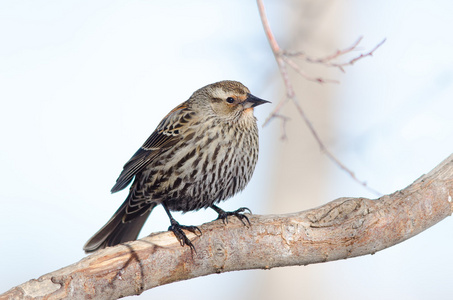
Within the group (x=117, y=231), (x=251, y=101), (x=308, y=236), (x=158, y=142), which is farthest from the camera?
(x=117, y=231)

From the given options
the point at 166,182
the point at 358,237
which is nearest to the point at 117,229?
the point at 166,182

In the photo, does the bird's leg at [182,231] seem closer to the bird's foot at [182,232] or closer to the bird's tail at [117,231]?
the bird's foot at [182,232]

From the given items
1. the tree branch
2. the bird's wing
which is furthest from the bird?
the tree branch

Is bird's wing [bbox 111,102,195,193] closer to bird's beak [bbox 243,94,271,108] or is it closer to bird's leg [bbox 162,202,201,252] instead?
bird's beak [bbox 243,94,271,108]

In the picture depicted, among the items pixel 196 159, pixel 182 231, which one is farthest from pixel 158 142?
pixel 182 231

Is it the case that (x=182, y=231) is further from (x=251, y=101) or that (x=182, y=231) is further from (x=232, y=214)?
(x=251, y=101)

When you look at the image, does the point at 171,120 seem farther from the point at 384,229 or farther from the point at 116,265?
the point at 384,229
